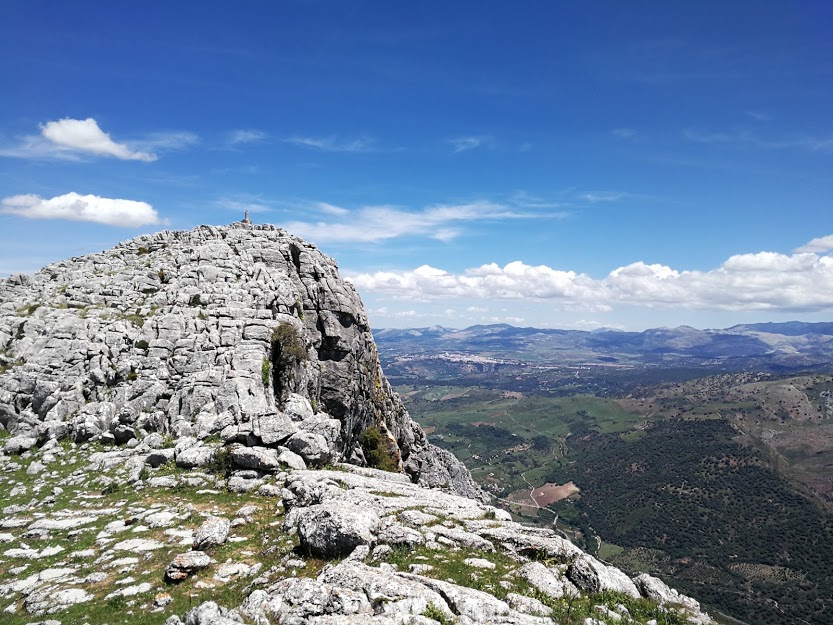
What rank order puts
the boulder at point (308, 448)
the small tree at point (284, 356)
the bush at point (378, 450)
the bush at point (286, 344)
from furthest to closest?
the bush at point (378, 450) < the bush at point (286, 344) < the small tree at point (284, 356) < the boulder at point (308, 448)

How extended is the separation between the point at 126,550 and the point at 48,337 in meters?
28.6

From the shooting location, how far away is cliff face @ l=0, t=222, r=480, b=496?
34.0 m

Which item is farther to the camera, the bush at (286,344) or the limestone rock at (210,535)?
the bush at (286,344)

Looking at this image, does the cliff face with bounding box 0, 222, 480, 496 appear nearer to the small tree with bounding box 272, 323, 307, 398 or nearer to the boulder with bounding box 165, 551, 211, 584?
the small tree with bounding box 272, 323, 307, 398

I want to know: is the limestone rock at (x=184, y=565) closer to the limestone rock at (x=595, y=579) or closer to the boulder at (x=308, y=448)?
the boulder at (x=308, y=448)

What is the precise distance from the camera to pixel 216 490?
26.6 m

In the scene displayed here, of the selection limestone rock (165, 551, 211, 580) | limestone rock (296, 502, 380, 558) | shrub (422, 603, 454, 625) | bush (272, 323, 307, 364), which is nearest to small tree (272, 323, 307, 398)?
bush (272, 323, 307, 364)

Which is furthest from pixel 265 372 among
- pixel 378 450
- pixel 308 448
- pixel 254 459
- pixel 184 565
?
pixel 378 450

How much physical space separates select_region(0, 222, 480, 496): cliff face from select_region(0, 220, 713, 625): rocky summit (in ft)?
0.65

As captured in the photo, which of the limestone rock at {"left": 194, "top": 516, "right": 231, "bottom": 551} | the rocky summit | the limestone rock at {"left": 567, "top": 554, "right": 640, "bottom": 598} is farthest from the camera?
the limestone rock at {"left": 194, "top": 516, "right": 231, "bottom": 551}

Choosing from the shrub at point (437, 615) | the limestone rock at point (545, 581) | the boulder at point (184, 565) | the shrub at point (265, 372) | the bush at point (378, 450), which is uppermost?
the shrub at point (265, 372)

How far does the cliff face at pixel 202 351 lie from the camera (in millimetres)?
33969

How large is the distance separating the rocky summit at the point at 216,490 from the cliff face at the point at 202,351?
20cm

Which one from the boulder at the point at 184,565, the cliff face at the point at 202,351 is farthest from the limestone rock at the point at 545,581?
the cliff face at the point at 202,351
